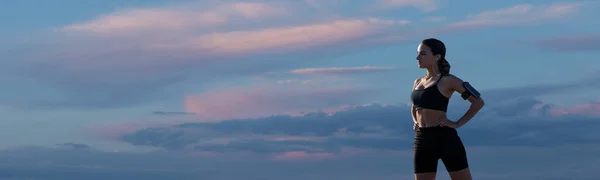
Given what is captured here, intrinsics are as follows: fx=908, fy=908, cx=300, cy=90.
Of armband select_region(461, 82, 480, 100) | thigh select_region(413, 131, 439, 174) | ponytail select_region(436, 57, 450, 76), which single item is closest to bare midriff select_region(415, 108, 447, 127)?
thigh select_region(413, 131, 439, 174)

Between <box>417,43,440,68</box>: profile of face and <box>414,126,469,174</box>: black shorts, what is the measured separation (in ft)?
2.78

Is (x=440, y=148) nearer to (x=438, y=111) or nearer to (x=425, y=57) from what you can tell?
(x=438, y=111)

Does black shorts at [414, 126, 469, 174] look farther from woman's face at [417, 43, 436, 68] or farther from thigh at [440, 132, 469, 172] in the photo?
woman's face at [417, 43, 436, 68]

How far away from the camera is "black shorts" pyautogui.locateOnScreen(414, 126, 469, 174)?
11.9m

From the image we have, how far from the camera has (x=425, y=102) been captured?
11891 millimetres

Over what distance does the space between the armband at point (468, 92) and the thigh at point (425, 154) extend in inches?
30.8

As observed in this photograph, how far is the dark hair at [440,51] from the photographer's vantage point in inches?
464

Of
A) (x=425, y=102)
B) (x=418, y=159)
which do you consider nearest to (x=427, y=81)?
(x=425, y=102)

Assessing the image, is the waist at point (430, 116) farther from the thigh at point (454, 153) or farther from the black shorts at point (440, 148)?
the thigh at point (454, 153)

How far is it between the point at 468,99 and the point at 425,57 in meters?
0.77

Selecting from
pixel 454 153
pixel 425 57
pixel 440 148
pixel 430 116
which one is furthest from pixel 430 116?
pixel 425 57

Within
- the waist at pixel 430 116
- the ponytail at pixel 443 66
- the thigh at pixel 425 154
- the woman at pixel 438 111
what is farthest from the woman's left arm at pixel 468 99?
the thigh at pixel 425 154

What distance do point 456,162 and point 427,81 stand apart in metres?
1.13

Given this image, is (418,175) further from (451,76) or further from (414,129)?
(451,76)
